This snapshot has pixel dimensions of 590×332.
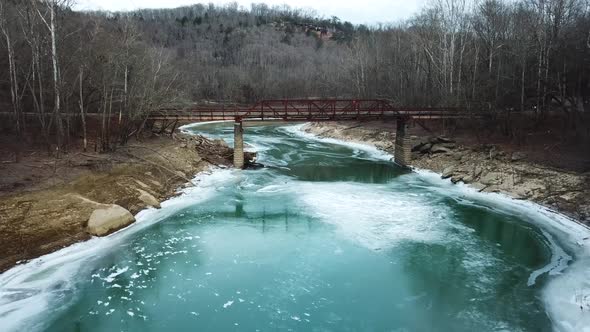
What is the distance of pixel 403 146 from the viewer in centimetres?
3325

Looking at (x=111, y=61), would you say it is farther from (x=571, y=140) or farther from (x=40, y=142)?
(x=571, y=140)

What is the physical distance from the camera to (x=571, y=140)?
25703mm

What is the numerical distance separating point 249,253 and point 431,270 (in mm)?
6509

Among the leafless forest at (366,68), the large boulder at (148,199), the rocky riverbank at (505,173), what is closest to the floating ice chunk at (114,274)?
the large boulder at (148,199)

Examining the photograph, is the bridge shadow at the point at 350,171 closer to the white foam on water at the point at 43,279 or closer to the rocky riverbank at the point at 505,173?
the rocky riverbank at the point at 505,173

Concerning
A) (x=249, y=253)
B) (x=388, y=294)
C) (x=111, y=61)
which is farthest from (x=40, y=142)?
(x=388, y=294)

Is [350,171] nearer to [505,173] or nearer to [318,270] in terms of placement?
[505,173]

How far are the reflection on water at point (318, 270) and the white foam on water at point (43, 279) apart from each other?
0.37 metres

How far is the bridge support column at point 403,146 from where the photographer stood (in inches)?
1296

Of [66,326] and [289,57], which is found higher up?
[289,57]

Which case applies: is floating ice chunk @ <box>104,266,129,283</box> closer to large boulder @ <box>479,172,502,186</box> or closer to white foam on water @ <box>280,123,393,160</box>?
large boulder @ <box>479,172,502,186</box>

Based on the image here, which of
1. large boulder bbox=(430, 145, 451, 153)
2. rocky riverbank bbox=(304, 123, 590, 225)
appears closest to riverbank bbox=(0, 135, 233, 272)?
rocky riverbank bbox=(304, 123, 590, 225)

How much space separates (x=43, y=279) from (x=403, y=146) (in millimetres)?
26704

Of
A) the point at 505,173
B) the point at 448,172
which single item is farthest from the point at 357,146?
the point at 505,173
